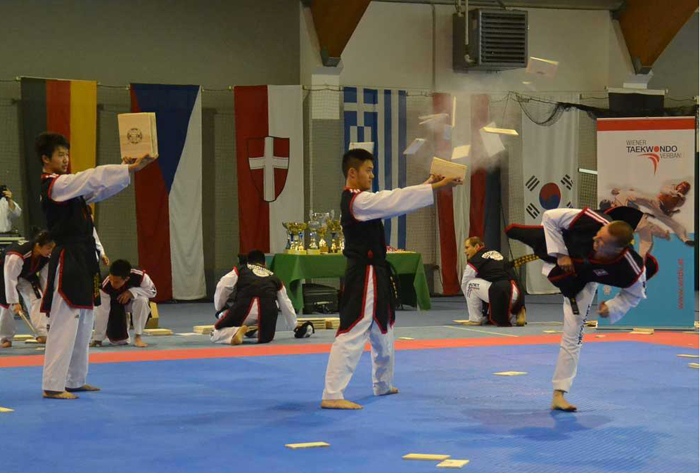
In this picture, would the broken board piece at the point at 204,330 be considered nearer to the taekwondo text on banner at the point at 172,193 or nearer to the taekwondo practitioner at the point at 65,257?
the taekwondo text on banner at the point at 172,193

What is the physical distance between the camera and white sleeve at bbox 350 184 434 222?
556 centimetres

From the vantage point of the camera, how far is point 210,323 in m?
11.3

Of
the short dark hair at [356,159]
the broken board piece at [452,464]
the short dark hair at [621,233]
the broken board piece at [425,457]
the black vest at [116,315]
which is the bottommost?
the broken board piece at [425,457]

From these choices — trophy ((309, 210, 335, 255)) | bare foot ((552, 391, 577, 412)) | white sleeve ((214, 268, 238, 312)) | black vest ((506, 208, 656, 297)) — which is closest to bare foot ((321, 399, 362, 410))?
bare foot ((552, 391, 577, 412))

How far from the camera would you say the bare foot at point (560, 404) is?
5547mm

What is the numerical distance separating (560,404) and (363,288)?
132cm

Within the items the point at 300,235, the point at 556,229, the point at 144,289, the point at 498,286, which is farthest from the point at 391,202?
the point at 300,235

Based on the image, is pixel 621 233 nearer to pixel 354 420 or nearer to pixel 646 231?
pixel 354 420

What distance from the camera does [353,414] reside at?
548 cm

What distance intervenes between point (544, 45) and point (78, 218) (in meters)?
11.3

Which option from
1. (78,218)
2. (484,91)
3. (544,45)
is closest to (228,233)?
(484,91)

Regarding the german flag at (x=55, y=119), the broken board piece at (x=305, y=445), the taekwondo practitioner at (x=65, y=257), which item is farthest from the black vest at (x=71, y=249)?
the german flag at (x=55, y=119)

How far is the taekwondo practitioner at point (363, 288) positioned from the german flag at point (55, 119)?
8.01m

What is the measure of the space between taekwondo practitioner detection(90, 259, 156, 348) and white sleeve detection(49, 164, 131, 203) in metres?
2.99
